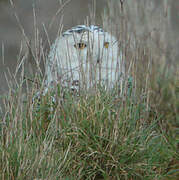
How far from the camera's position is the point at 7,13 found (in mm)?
6797

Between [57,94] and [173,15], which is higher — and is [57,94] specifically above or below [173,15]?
below

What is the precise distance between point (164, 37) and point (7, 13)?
4039mm

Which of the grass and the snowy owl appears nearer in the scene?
the grass

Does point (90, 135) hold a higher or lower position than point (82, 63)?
lower

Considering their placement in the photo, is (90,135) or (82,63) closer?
(90,135)

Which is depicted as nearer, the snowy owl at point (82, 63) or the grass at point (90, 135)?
the grass at point (90, 135)

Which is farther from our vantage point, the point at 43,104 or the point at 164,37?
the point at 164,37

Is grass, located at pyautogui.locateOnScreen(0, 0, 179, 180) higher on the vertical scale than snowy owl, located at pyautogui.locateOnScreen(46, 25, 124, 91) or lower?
lower

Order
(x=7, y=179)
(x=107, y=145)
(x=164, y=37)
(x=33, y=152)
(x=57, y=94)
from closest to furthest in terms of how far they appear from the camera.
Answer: (x=7, y=179)
(x=33, y=152)
(x=107, y=145)
(x=57, y=94)
(x=164, y=37)

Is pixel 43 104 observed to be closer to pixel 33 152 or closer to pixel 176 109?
pixel 33 152

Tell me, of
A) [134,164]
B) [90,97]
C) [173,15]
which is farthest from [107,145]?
[173,15]

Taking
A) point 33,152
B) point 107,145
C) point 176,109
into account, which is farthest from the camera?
point 176,109

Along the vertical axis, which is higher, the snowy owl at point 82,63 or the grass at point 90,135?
the snowy owl at point 82,63

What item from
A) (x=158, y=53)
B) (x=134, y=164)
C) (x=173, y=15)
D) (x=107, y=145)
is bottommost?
(x=134, y=164)
